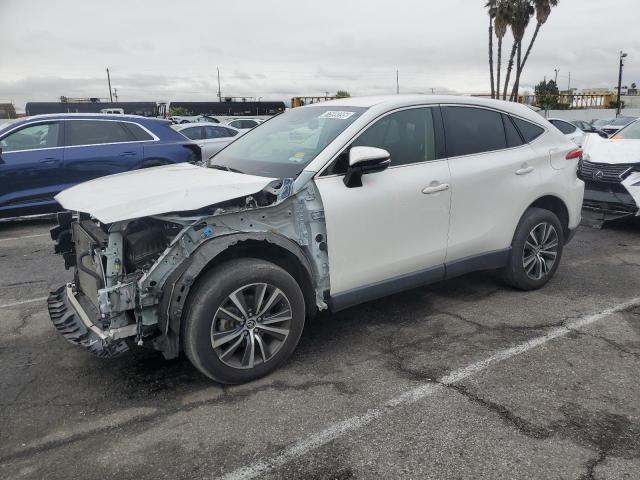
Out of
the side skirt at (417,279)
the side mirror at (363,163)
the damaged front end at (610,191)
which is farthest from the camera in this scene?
the damaged front end at (610,191)

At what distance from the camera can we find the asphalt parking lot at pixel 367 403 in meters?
2.67

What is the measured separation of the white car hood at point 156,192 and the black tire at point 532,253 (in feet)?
8.10

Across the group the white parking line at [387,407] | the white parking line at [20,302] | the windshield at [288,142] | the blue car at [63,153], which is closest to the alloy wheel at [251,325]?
the white parking line at [387,407]

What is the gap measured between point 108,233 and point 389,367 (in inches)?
77.5

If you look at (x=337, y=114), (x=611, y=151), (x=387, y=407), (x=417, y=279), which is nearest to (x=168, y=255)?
(x=387, y=407)

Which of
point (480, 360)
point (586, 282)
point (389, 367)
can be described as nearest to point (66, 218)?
point (389, 367)

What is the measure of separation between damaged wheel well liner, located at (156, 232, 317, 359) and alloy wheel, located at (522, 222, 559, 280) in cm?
231

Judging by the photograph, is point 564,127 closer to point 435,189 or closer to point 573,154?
point 573,154

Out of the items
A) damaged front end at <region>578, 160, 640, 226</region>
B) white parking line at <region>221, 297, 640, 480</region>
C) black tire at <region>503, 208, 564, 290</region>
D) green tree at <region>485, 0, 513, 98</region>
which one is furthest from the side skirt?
green tree at <region>485, 0, 513, 98</region>

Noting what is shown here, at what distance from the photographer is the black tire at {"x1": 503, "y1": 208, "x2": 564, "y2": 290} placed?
4777mm

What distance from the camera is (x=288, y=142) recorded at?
416 cm

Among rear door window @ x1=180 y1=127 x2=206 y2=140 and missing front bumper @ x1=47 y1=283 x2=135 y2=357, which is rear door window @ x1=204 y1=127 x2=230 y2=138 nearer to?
rear door window @ x1=180 y1=127 x2=206 y2=140

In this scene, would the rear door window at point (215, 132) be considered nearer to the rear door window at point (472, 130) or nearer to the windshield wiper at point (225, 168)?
the windshield wiper at point (225, 168)

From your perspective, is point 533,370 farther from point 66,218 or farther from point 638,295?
point 66,218
